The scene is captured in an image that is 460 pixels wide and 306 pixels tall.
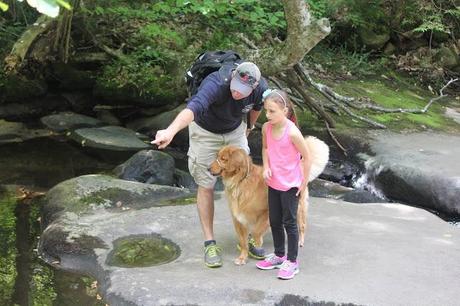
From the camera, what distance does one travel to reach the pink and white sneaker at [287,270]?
173 inches

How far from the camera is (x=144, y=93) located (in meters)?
10.1

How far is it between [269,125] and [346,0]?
10020mm

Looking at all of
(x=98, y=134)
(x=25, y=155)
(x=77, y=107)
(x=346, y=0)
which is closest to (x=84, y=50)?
(x=77, y=107)

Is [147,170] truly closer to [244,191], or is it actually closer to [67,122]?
[67,122]

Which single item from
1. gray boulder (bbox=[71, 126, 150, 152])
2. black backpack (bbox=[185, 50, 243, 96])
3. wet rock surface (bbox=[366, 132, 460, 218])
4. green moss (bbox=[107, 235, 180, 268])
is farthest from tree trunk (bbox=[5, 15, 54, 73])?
wet rock surface (bbox=[366, 132, 460, 218])

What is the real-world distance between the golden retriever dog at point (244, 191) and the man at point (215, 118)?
0.81 ft

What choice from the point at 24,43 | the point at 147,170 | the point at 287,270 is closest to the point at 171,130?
the point at 287,270

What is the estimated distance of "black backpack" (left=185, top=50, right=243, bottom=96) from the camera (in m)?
4.41

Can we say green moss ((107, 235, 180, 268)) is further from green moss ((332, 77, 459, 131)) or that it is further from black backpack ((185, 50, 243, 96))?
green moss ((332, 77, 459, 131))

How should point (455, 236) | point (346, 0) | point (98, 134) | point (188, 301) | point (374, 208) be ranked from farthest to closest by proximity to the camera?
1. point (346, 0)
2. point (98, 134)
3. point (374, 208)
4. point (455, 236)
5. point (188, 301)

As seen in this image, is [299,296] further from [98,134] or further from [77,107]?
[77,107]

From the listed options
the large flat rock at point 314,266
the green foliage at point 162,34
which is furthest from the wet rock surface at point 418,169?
the green foliage at point 162,34

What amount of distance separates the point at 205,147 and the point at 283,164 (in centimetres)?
76

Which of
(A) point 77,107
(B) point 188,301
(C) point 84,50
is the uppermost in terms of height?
(C) point 84,50
